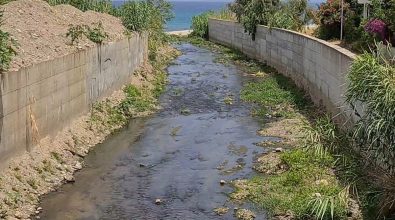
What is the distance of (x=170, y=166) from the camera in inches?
506

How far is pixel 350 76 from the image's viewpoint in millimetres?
8266

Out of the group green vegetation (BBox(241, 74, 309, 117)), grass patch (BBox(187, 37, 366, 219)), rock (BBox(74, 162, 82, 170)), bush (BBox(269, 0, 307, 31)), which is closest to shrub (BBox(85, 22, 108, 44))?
rock (BBox(74, 162, 82, 170))

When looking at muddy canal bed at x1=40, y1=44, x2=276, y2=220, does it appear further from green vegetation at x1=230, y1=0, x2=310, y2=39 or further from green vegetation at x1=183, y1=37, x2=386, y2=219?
green vegetation at x1=230, y1=0, x2=310, y2=39

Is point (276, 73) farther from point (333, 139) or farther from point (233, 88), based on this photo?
point (333, 139)

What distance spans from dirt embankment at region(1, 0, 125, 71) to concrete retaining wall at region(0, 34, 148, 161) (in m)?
0.32

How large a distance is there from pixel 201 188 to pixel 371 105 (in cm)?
479

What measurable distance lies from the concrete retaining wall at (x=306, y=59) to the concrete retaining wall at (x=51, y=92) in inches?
252

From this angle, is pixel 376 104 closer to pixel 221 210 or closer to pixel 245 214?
pixel 245 214

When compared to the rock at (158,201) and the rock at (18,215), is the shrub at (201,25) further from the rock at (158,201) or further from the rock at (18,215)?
the rock at (18,215)

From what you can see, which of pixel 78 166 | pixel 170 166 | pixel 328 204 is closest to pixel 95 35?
pixel 78 166

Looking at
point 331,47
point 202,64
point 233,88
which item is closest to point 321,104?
point 331,47

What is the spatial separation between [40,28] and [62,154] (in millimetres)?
4352

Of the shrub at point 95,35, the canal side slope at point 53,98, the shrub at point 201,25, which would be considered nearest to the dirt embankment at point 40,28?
the canal side slope at point 53,98

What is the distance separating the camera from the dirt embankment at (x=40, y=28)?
498 inches
